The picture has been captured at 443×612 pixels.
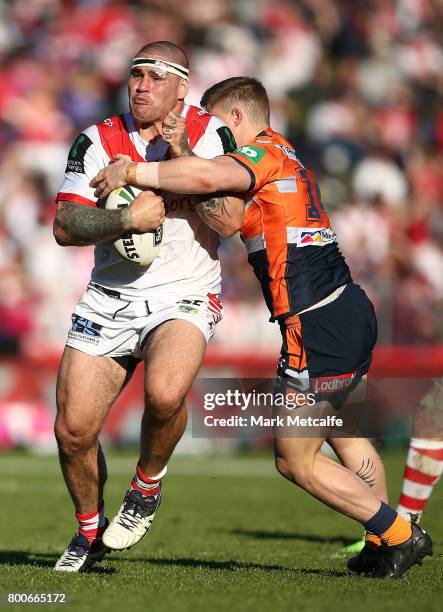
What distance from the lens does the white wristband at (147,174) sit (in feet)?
19.8

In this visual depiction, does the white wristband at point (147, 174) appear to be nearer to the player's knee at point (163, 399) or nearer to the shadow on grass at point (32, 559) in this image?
the player's knee at point (163, 399)

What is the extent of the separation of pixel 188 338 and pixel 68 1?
1526cm

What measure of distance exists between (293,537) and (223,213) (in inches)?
133

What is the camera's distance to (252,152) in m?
6.18

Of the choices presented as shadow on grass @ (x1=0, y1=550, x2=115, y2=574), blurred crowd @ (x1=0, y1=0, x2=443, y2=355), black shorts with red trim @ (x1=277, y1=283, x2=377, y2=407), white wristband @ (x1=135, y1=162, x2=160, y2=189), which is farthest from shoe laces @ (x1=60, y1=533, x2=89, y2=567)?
blurred crowd @ (x1=0, y1=0, x2=443, y2=355)

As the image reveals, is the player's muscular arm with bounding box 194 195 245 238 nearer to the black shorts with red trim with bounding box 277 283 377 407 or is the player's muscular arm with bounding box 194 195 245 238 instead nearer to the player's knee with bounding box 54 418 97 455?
the black shorts with red trim with bounding box 277 283 377 407

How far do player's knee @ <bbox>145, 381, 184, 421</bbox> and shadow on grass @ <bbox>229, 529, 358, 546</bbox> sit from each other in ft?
8.62

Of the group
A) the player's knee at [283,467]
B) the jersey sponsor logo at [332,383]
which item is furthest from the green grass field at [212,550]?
the jersey sponsor logo at [332,383]

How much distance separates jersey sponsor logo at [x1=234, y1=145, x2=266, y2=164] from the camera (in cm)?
614

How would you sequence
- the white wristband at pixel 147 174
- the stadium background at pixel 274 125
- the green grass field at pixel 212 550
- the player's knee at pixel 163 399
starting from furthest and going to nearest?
the stadium background at pixel 274 125
the player's knee at pixel 163 399
the white wristband at pixel 147 174
the green grass field at pixel 212 550

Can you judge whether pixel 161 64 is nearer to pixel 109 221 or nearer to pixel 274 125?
pixel 109 221

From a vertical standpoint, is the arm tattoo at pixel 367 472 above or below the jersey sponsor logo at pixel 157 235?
below

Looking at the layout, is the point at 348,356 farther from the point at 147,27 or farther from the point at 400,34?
the point at 400,34

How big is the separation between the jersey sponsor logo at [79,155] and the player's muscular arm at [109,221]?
239 millimetres
